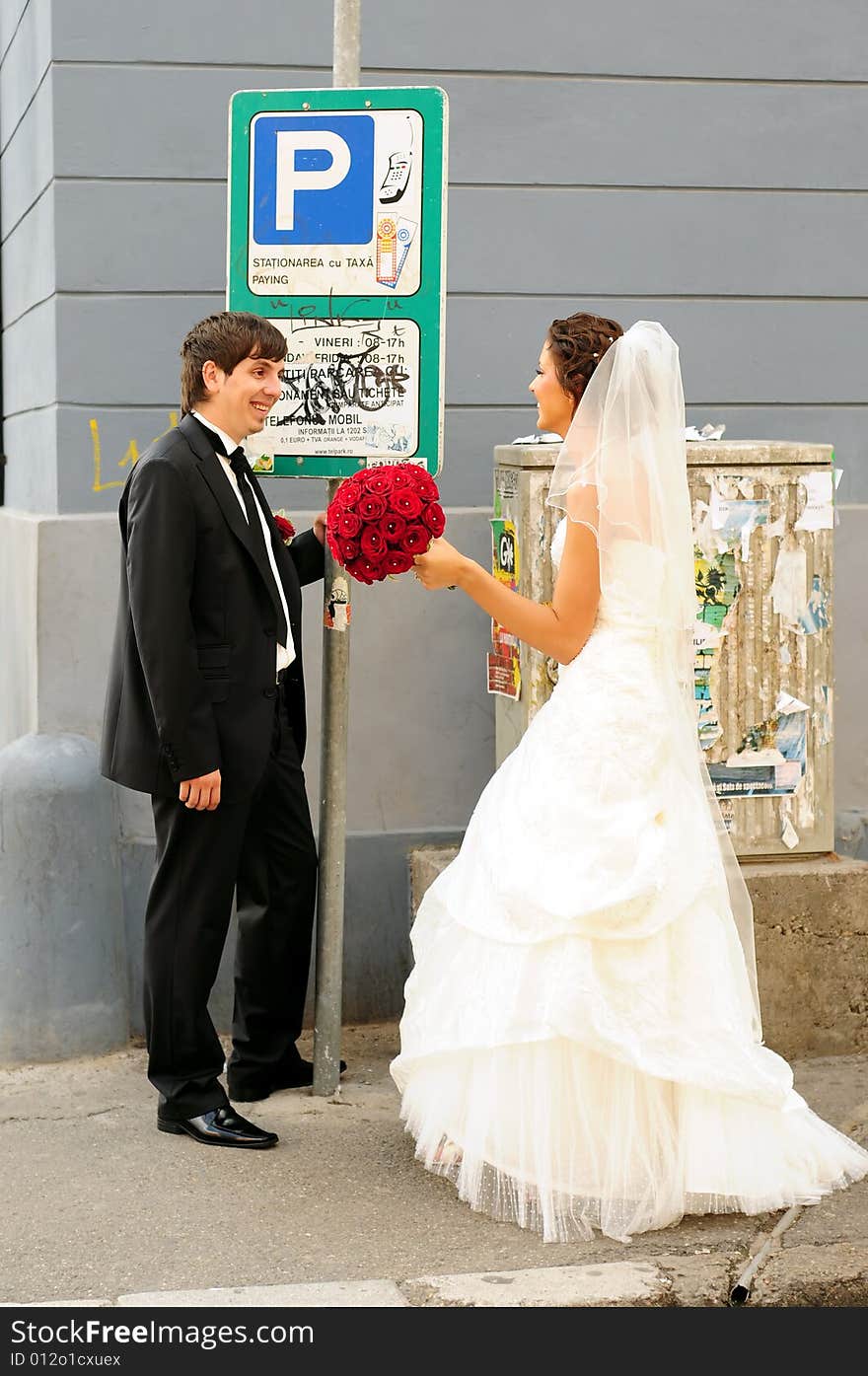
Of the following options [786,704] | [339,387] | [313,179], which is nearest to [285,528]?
[339,387]

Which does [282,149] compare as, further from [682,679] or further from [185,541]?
[682,679]

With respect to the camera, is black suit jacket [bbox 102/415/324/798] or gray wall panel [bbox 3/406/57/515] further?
gray wall panel [bbox 3/406/57/515]

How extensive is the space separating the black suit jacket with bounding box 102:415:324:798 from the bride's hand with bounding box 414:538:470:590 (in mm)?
496

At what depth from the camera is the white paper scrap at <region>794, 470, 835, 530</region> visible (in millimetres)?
4844

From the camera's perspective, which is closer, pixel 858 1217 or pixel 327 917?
pixel 858 1217

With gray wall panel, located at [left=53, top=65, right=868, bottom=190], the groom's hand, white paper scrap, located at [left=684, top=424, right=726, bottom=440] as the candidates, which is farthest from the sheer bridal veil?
gray wall panel, located at [left=53, top=65, right=868, bottom=190]

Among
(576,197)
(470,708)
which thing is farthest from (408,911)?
(576,197)

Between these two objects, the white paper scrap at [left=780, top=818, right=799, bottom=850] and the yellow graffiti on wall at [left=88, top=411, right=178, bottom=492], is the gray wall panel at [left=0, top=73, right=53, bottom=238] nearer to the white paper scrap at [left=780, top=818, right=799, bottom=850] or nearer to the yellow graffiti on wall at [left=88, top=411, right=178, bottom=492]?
the yellow graffiti on wall at [left=88, top=411, right=178, bottom=492]

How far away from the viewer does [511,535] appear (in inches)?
189

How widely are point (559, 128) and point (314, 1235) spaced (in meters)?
3.36

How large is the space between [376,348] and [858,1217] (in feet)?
7.72

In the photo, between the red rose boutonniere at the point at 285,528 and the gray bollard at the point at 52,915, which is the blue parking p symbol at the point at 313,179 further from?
the gray bollard at the point at 52,915

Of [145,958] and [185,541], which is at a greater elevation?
[185,541]

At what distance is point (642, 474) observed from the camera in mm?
3801
